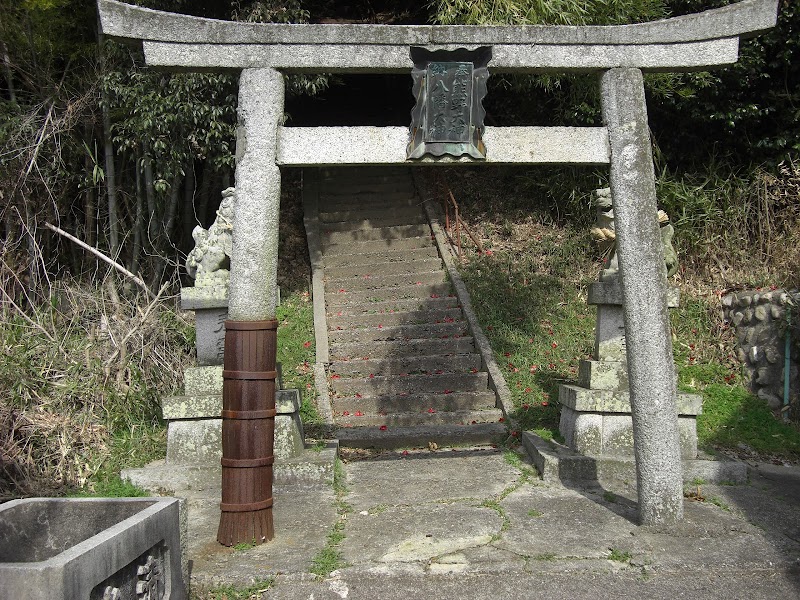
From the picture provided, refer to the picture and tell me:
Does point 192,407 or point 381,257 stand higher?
point 381,257

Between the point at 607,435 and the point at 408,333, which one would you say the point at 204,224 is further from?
the point at 607,435

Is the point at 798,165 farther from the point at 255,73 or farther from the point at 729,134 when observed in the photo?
the point at 255,73

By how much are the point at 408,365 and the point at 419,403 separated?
0.70 m

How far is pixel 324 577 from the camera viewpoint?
3.95 meters

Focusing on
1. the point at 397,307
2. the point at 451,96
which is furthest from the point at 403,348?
the point at 451,96

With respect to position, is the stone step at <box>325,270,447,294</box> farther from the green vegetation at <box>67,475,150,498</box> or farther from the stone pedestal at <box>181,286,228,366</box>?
the green vegetation at <box>67,475,150,498</box>

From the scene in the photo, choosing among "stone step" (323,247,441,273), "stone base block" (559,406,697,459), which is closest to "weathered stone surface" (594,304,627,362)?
"stone base block" (559,406,697,459)

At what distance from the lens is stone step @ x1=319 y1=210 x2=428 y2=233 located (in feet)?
38.0

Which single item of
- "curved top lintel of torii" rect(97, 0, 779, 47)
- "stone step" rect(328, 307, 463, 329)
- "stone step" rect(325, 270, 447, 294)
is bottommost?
"stone step" rect(328, 307, 463, 329)

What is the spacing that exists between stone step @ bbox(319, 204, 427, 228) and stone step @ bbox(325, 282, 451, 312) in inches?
85.1

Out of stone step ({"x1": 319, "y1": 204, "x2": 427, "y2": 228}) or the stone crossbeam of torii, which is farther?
stone step ({"x1": 319, "y1": 204, "x2": 427, "y2": 228})

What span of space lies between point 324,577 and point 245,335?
1.51 m

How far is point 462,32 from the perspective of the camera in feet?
15.2

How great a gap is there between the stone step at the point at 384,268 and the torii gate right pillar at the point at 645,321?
18.9 ft
